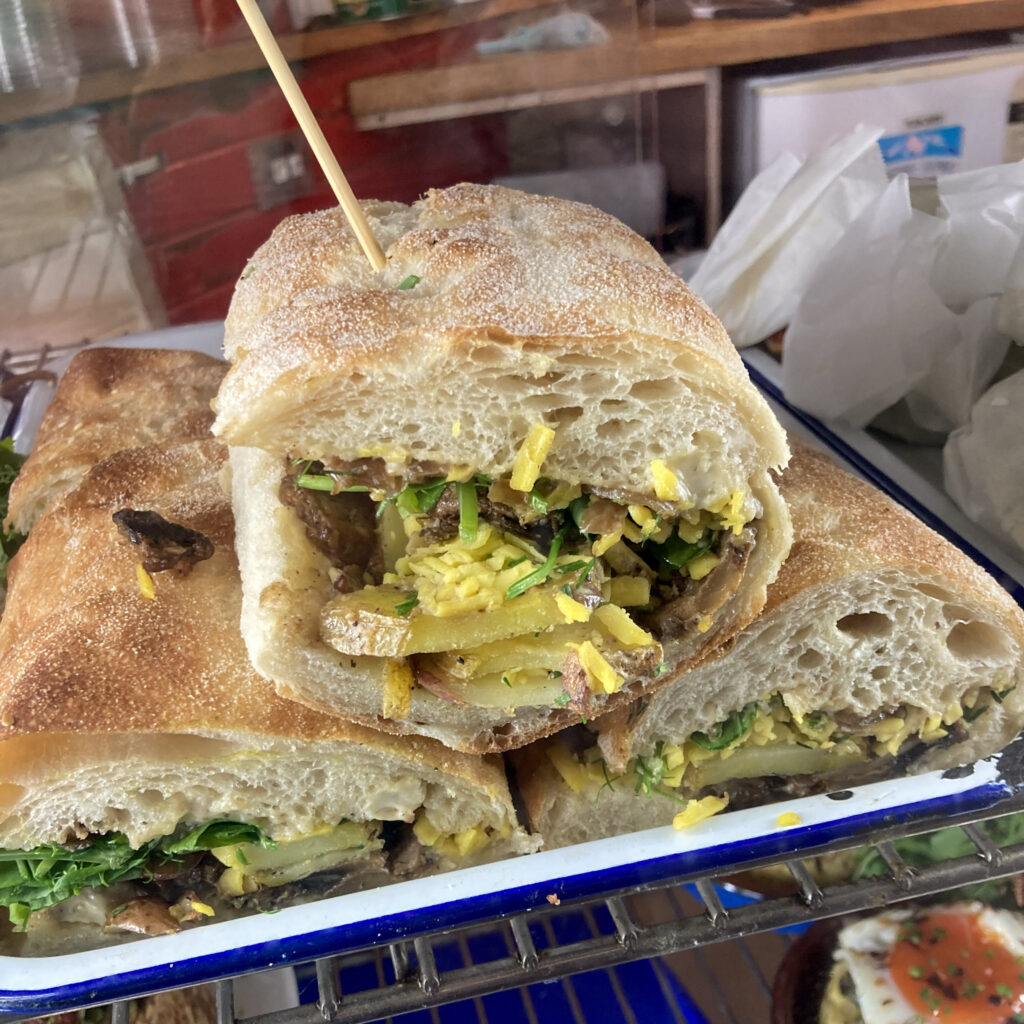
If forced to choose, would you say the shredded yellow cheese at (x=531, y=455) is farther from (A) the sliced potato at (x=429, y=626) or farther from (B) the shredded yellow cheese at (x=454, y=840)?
(B) the shredded yellow cheese at (x=454, y=840)

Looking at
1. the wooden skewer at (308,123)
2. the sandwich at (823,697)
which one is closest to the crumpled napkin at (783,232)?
the sandwich at (823,697)

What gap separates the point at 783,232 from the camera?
2555mm

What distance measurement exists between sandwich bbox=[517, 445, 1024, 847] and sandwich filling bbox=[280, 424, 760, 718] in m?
0.15

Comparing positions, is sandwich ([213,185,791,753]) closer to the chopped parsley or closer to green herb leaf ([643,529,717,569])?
green herb leaf ([643,529,717,569])

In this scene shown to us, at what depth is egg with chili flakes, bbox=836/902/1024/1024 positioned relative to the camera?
1.52 meters

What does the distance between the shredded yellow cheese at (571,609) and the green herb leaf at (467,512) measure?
15 cm

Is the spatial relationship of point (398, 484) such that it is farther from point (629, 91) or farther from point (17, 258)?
point (629, 91)

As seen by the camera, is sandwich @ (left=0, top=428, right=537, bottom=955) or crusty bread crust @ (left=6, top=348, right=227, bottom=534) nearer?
sandwich @ (left=0, top=428, right=537, bottom=955)

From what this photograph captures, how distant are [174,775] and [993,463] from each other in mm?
1693

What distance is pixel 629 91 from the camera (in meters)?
3.16

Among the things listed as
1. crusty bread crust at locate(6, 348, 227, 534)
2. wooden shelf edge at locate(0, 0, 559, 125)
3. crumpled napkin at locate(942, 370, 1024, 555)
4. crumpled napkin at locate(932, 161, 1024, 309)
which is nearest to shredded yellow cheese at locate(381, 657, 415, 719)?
crusty bread crust at locate(6, 348, 227, 534)

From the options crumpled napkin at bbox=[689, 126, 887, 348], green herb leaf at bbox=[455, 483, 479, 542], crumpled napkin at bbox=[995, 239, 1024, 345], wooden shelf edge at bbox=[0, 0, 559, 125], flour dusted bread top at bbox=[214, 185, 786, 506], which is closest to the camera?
flour dusted bread top at bbox=[214, 185, 786, 506]

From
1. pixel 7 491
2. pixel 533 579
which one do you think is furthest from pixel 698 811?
pixel 7 491

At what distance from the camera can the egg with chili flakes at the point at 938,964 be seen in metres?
1.52
